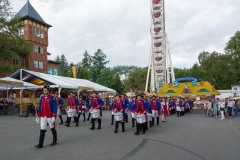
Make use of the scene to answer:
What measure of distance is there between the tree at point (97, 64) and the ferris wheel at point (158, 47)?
16.5 m

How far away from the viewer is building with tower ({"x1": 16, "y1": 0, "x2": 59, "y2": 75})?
40.5 meters

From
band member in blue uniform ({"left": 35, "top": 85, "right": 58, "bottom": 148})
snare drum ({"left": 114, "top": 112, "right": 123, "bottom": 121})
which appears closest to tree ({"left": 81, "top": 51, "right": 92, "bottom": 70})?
snare drum ({"left": 114, "top": 112, "right": 123, "bottom": 121})

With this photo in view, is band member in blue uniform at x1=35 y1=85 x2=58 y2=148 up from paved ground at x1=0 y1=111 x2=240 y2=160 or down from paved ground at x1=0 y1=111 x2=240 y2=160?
up

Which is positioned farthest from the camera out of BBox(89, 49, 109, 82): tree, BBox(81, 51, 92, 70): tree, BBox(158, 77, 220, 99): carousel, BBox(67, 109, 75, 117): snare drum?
BBox(81, 51, 92, 70): tree

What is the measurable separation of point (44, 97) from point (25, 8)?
39599 millimetres

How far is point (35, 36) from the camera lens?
138 feet

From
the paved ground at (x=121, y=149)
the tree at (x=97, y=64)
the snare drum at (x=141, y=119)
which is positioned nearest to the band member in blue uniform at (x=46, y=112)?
the paved ground at (x=121, y=149)

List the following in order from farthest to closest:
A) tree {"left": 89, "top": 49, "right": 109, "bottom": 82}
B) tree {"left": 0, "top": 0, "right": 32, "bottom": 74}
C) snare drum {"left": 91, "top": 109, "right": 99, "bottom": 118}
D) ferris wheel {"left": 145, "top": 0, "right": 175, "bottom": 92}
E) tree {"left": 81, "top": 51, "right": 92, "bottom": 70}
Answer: tree {"left": 81, "top": 51, "right": 92, "bottom": 70}, tree {"left": 89, "top": 49, "right": 109, "bottom": 82}, ferris wheel {"left": 145, "top": 0, "right": 175, "bottom": 92}, tree {"left": 0, "top": 0, "right": 32, "bottom": 74}, snare drum {"left": 91, "top": 109, "right": 99, "bottom": 118}

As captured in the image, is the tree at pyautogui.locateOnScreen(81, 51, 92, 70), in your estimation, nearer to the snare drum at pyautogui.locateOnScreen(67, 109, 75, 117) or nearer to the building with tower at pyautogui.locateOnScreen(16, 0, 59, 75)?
the building with tower at pyautogui.locateOnScreen(16, 0, 59, 75)

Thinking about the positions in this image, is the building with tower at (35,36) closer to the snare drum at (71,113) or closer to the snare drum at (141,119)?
the snare drum at (71,113)

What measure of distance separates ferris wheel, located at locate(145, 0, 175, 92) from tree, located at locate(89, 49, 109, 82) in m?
16.5

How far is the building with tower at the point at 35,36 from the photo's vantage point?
40531 mm

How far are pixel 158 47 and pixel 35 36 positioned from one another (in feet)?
113

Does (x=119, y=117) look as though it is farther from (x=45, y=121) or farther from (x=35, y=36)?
(x=35, y=36)
